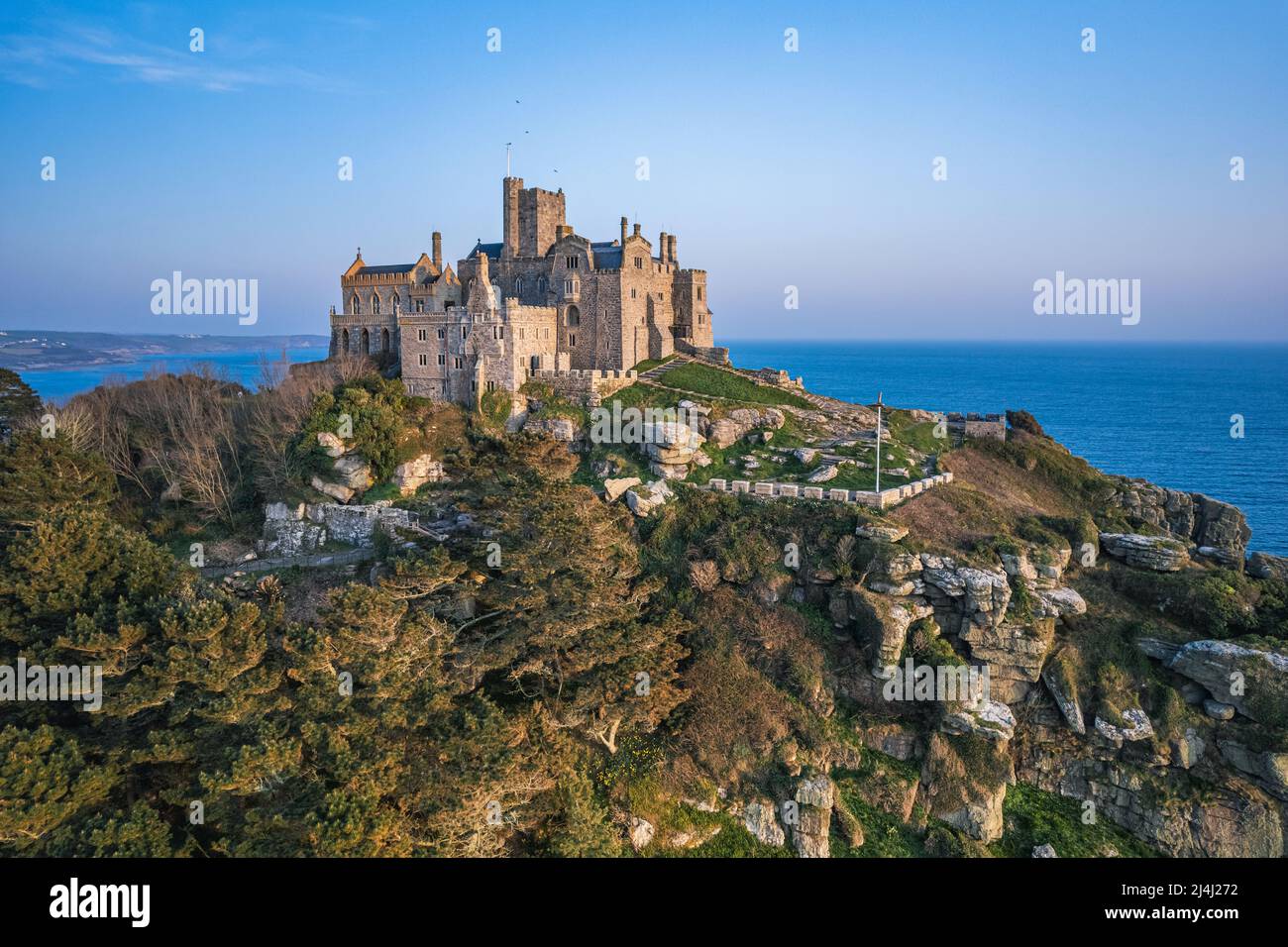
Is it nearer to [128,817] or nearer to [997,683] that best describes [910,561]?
[997,683]

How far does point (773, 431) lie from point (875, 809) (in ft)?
80.0

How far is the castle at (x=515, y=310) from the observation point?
2073 inches

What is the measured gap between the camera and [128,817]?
24172 mm

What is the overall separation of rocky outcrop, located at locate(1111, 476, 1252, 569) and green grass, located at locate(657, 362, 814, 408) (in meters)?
21.2

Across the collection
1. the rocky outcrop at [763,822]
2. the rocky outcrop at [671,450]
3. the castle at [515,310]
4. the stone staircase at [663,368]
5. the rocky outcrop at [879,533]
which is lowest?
the rocky outcrop at [763,822]

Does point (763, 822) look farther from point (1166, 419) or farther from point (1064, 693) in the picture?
point (1166, 419)

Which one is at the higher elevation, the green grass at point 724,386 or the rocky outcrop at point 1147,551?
the green grass at point 724,386

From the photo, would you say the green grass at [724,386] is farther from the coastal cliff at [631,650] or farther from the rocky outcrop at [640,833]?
the rocky outcrop at [640,833]

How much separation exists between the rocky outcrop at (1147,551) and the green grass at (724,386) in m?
21.2

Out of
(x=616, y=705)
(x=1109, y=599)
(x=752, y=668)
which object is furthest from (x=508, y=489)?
(x=1109, y=599)

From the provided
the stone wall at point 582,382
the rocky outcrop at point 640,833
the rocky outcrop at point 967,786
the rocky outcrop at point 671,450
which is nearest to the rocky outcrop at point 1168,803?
the rocky outcrop at point 967,786

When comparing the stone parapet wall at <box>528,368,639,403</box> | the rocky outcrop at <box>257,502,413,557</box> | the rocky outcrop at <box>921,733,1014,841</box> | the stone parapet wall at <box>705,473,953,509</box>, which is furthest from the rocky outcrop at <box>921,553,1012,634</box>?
the rocky outcrop at <box>257,502,413,557</box>

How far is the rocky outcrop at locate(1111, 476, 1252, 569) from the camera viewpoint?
46.8 meters

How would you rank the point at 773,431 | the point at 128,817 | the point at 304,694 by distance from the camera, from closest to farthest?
the point at 128,817 → the point at 304,694 → the point at 773,431
